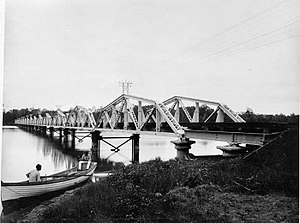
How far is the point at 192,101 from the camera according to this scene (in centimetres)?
486

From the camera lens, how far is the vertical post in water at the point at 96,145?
5277mm

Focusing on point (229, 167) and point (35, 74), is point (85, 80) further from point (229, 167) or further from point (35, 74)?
point (229, 167)

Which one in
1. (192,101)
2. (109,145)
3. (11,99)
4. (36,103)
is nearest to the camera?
(11,99)

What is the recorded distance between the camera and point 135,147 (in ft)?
19.1

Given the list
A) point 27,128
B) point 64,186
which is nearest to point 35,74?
point 27,128

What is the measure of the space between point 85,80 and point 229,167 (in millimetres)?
2614

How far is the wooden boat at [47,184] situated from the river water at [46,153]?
117 millimetres

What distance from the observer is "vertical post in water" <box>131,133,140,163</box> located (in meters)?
4.92

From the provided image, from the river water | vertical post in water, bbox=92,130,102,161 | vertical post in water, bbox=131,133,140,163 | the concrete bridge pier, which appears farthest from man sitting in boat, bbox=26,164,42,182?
the concrete bridge pier

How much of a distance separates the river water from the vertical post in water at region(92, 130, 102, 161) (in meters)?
0.09

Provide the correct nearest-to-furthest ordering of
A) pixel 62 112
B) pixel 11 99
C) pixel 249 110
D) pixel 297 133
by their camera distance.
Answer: pixel 297 133
pixel 11 99
pixel 249 110
pixel 62 112

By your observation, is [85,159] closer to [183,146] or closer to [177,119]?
[183,146]

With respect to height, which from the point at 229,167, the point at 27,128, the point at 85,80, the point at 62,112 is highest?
the point at 85,80

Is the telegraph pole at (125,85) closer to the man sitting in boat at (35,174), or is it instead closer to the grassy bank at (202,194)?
the grassy bank at (202,194)
